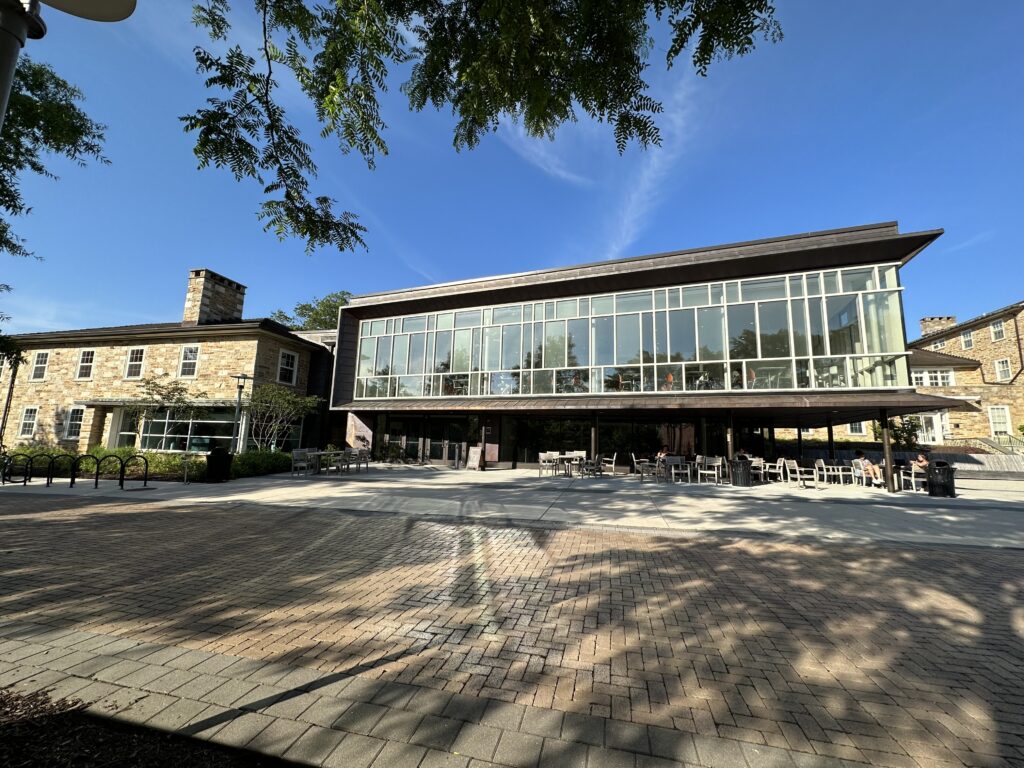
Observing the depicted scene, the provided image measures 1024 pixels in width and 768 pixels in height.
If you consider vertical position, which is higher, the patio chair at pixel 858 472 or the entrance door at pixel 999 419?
the entrance door at pixel 999 419

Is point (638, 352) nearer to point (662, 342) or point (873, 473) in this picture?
point (662, 342)

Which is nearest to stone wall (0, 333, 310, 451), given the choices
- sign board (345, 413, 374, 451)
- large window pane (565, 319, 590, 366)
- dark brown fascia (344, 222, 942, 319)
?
sign board (345, 413, 374, 451)

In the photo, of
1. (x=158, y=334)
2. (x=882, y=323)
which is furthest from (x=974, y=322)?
(x=158, y=334)

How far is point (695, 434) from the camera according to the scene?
1852cm

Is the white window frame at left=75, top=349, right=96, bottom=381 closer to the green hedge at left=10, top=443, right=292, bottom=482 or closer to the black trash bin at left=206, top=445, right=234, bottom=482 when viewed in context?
the green hedge at left=10, top=443, right=292, bottom=482

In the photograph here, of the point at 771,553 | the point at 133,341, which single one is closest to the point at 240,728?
the point at 771,553

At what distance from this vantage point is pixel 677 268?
16.6 meters

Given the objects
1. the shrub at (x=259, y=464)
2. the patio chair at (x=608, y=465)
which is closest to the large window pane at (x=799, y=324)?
the patio chair at (x=608, y=465)

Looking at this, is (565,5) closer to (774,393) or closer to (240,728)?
(240,728)

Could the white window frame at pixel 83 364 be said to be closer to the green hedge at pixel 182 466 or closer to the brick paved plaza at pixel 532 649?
the green hedge at pixel 182 466

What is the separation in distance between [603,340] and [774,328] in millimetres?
6321

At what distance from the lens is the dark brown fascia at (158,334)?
20234 millimetres

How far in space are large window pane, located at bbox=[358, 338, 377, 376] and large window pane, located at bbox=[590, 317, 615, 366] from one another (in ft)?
38.7

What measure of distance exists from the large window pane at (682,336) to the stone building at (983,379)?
22.1 metres
